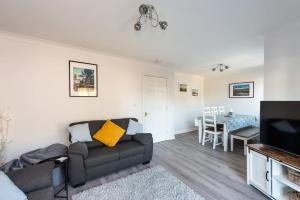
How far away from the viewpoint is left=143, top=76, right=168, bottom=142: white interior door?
408 centimetres

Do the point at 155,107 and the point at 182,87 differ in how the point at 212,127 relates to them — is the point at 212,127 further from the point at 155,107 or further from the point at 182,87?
the point at 182,87

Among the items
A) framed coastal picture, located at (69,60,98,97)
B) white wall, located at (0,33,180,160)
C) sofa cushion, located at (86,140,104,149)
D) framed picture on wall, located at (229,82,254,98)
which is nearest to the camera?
white wall, located at (0,33,180,160)

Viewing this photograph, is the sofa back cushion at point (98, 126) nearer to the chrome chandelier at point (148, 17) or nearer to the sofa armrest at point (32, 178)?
the sofa armrest at point (32, 178)

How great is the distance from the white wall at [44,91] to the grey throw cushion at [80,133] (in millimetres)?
388

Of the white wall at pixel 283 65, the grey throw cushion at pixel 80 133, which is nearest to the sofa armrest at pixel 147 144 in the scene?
the grey throw cushion at pixel 80 133

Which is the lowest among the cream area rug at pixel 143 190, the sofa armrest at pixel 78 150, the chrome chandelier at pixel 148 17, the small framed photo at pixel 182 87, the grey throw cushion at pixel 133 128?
the cream area rug at pixel 143 190

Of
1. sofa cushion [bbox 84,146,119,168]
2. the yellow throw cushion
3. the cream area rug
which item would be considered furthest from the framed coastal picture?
the cream area rug

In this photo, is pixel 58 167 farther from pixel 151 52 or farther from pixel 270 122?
pixel 270 122

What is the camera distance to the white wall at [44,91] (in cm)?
234

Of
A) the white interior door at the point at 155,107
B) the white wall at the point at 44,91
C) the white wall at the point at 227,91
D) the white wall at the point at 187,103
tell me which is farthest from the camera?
the white wall at the point at 187,103

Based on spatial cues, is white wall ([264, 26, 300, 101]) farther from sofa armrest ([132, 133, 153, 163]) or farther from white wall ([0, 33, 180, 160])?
white wall ([0, 33, 180, 160])

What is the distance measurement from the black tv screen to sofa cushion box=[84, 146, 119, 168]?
2.36m

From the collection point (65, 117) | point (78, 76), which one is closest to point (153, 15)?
point (78, 76)

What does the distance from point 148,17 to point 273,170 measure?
99.8 inches
